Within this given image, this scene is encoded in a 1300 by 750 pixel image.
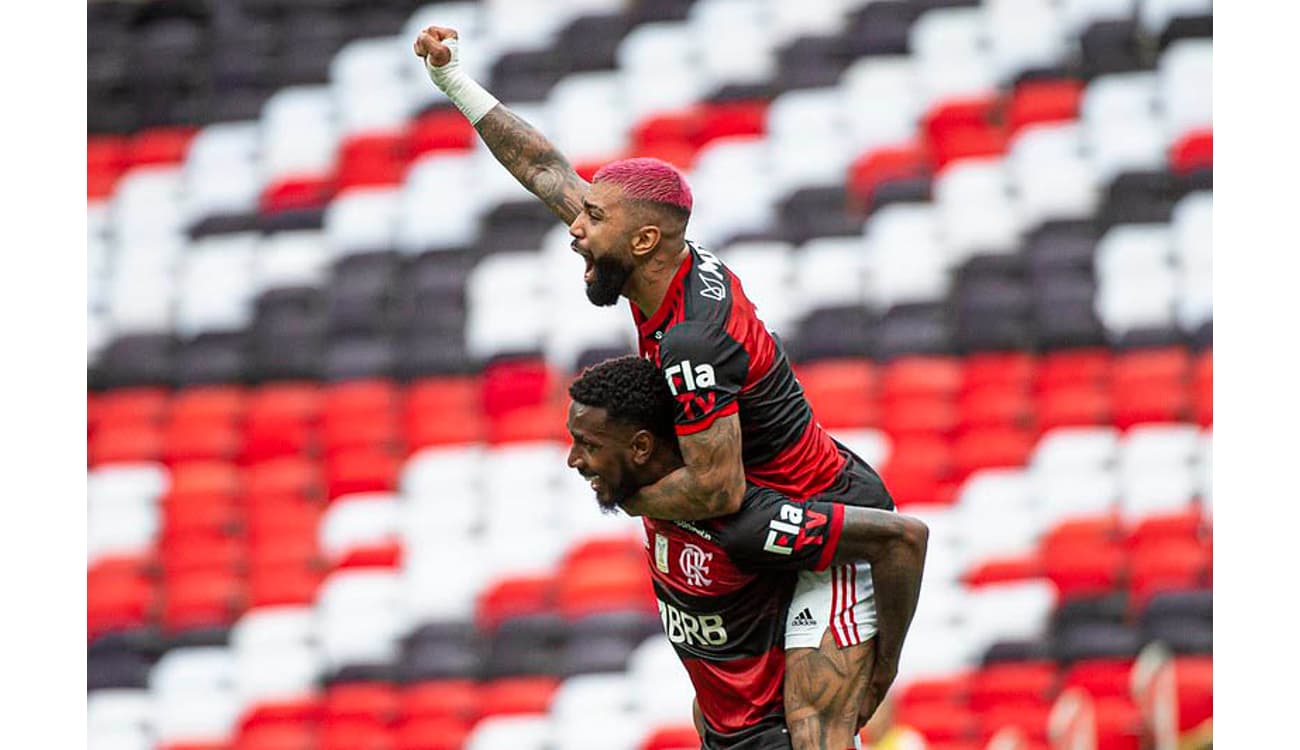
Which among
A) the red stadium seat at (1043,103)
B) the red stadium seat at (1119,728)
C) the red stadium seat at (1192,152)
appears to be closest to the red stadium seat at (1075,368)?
the red stadium seat at (1192,152)

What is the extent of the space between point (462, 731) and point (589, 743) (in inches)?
30.2

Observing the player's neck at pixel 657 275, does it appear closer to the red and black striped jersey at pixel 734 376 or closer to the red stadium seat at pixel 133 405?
the red and black striped jersey at pixel 734 376

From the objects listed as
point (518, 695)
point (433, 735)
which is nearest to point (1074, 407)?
point (518, 695)

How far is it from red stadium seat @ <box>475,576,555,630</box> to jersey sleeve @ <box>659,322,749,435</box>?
18.3 feet

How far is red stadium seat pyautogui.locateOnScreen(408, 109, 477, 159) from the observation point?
1218 centimetres

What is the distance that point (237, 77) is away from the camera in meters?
12.7

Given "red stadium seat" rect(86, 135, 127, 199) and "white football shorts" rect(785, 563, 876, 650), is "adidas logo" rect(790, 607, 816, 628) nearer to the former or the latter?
"white football shorts" rect(785, 563, 876, 650)

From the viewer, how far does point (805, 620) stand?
18.4 feet

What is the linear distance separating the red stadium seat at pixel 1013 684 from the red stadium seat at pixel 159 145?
6.55 metres

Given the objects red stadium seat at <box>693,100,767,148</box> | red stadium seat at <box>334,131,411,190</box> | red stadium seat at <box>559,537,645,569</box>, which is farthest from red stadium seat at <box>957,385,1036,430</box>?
red stadium seat at <box>334,131,411,190</box>

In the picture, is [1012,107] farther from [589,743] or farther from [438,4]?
[589,743]

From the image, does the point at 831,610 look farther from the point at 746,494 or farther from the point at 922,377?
the point at 922,377

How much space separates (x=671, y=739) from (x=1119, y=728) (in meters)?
2.38

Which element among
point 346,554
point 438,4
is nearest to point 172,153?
point 438,4
